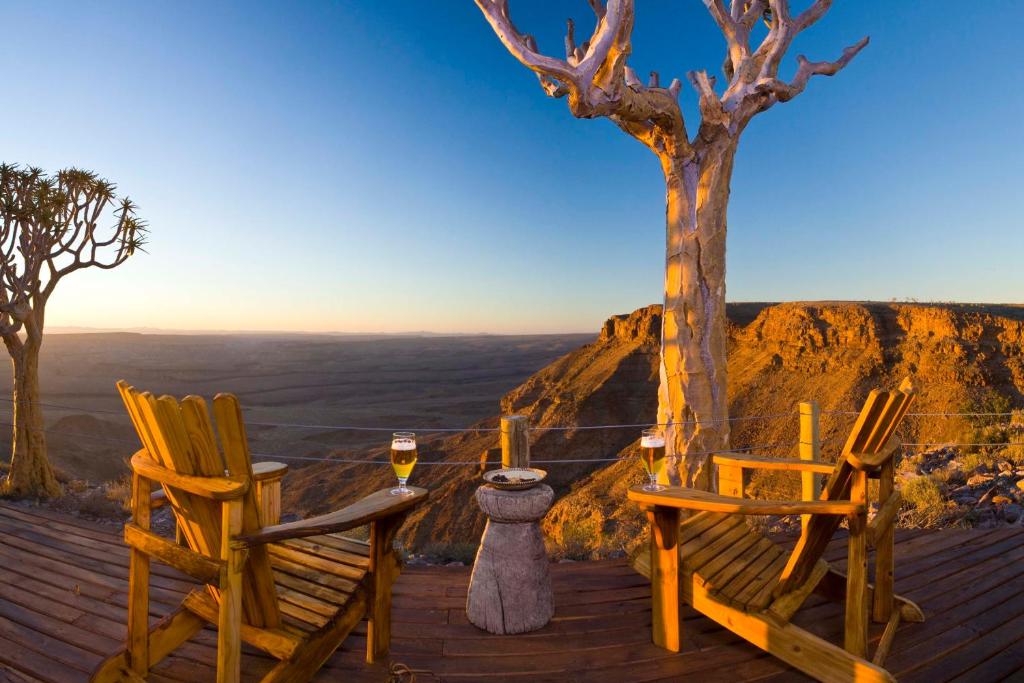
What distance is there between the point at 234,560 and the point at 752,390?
64.6ft

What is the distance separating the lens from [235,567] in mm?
1687

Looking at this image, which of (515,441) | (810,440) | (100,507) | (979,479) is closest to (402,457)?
(515,441)

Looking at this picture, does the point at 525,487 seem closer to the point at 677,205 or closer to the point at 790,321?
the point at 677,205

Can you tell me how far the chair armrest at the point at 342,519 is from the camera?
1.73m

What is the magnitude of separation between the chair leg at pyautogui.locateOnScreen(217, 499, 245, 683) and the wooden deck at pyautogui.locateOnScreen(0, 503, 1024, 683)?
0.62 meters

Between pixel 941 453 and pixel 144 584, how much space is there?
1013cm

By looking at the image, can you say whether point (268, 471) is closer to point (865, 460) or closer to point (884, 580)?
point (865, 460)

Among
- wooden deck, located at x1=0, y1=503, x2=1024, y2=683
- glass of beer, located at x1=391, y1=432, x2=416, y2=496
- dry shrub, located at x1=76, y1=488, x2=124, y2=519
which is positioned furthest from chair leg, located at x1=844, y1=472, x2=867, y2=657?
dry shrub, located at x1=76, y1=488, x2=124, y2=519

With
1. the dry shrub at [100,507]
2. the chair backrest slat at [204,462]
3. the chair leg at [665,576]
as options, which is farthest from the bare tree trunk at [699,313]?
the dry shrub at [100,507]

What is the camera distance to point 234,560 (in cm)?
168

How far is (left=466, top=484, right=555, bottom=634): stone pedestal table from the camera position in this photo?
2.59m

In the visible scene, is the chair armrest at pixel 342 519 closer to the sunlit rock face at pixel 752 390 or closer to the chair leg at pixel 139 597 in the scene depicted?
the chair leg at pixel 139 597

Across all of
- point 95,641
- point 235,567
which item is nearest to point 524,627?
point 235,567

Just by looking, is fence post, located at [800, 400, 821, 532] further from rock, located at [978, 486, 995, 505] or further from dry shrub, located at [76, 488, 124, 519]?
dry shrub, located at [76, 488, 124, 519]
